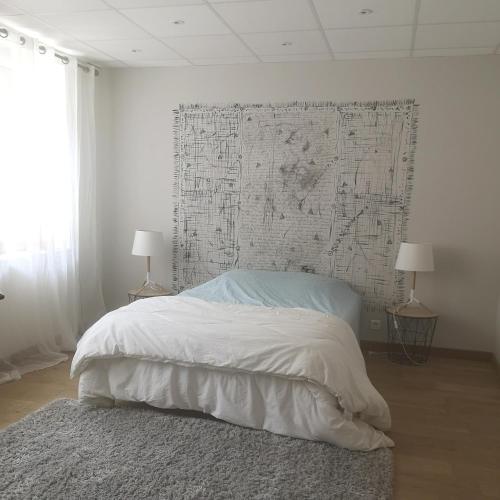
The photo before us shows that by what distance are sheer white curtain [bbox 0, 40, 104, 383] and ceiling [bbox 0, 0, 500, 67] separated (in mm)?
318

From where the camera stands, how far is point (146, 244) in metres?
4.30

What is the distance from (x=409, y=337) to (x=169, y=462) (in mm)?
2508

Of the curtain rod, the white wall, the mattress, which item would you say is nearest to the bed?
the mattress

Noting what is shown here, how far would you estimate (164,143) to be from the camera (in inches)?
179

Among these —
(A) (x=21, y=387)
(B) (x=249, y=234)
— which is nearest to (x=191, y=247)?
(B) (x=249, y=234)

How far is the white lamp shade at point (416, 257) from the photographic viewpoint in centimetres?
377

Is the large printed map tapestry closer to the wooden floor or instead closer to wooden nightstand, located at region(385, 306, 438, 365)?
wooden nightstand, located at region(385, 306, 438, 365)

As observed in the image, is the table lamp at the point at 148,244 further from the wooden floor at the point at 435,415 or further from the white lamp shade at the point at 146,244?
the wooden floor at the point at 435,415

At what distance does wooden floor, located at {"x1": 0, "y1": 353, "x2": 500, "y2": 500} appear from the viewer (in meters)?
2.31

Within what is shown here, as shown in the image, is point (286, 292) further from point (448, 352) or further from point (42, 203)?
point (42, 203)

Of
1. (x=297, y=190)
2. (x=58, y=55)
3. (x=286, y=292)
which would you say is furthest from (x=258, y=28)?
(x=286, y=292)

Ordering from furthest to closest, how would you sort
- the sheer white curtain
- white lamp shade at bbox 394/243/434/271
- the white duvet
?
white lamp shade at bbox 394/243/434/271, the sheer white curtain, the white duvet

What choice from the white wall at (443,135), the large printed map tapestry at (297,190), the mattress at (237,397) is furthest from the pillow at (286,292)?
the mattress at (237,397)

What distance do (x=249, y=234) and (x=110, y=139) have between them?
5.35 ft
